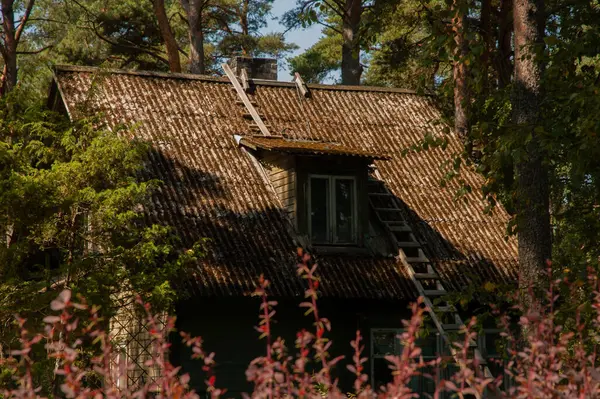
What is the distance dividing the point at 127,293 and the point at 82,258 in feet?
3.88

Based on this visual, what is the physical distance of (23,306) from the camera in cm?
1180

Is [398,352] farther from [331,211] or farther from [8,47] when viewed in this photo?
[8,47]

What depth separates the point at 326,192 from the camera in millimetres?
17547

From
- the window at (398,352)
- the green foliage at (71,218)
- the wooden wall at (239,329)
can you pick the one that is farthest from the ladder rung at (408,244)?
the green foliage at (71,218)

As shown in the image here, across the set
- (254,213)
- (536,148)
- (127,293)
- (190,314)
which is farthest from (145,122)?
(536,148)

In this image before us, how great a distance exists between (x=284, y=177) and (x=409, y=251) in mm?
2517

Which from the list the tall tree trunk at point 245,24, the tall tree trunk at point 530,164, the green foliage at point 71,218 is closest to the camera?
the green foliage at point 71,218

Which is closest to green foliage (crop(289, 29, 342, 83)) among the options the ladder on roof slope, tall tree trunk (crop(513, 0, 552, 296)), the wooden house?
the wooden house

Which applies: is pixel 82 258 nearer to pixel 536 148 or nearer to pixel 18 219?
pixel 18 219

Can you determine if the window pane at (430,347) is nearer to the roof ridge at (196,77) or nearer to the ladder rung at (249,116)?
the ladder rung at (249,116)

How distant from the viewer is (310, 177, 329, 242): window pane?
17.4 metres

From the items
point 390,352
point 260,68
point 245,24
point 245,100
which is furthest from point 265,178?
point 245,24

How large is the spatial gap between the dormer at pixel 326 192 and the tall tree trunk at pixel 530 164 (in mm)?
4766

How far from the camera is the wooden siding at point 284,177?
17359mm
